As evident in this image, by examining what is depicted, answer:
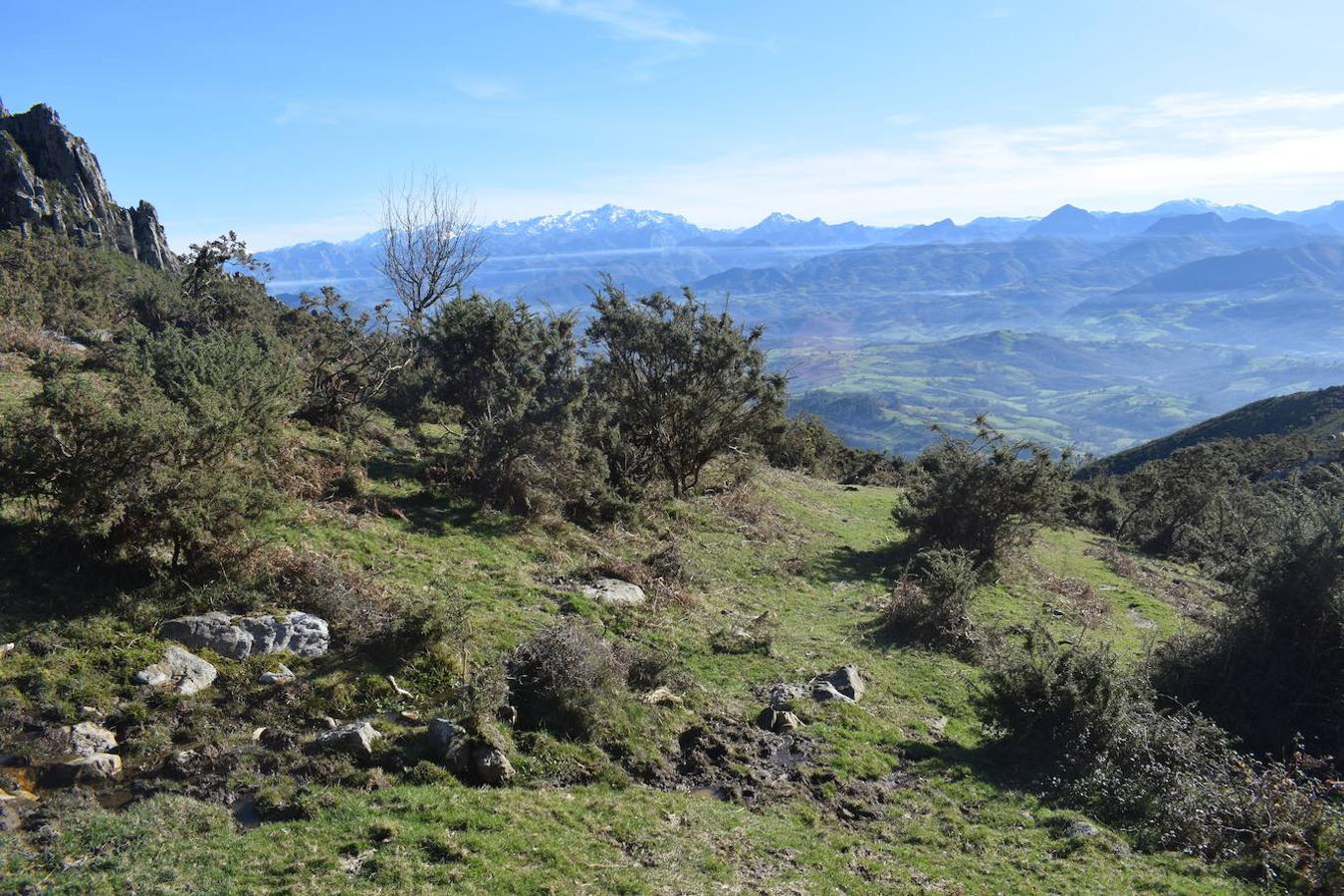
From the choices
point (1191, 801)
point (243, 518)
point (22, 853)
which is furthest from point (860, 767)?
point (243, 518)

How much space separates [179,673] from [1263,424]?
112m

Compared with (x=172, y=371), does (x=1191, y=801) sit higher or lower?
lower

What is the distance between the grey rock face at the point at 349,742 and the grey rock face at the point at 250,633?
6.91 ft

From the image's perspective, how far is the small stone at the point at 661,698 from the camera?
38.1 feet

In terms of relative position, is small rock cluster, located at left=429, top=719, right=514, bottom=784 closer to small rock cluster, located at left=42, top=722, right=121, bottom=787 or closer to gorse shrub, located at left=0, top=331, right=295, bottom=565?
small rock cluster, located at left=42, top=722, right=121, bottom=787

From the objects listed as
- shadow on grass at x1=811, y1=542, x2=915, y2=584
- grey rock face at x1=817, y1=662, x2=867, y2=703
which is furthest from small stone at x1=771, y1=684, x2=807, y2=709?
shadow on grass at x1=811, y1=542, x2=915, y2=584

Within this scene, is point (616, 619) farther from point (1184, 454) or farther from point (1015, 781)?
point (1184, 454)

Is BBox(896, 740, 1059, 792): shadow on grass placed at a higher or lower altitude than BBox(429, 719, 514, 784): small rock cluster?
lower

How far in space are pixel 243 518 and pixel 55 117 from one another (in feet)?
345

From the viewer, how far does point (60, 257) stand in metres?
40.1

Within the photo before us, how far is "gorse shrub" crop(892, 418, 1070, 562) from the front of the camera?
75.8 ft

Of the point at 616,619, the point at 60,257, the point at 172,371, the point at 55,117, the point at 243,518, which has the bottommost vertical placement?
the point at 616,619

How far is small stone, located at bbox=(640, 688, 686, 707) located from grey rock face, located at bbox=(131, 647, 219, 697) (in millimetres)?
6177

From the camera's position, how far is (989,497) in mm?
23500
